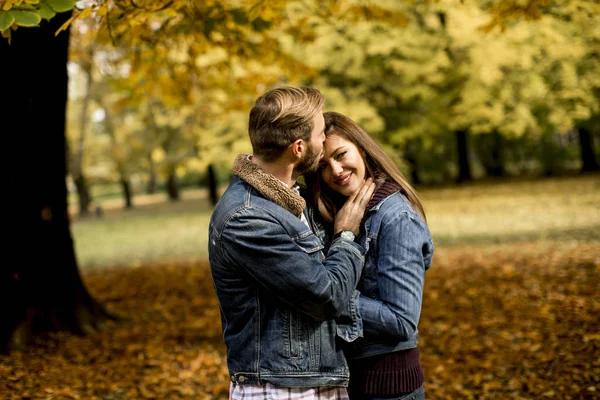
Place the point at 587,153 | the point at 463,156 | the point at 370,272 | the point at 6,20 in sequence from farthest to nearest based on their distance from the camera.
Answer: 1. the point at 463,156
2. the point at 587,153
3. the point at 6,20
4. the point at 370,272

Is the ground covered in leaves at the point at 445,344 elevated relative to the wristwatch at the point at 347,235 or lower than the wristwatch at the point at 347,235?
lower

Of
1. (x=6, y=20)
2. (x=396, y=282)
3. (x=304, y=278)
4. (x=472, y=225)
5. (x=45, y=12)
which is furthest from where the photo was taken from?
(x=472, y=225)

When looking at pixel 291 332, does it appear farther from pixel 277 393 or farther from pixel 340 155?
pixel 340 155

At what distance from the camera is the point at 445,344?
5980 mm

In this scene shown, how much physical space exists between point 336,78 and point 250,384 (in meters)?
18.1

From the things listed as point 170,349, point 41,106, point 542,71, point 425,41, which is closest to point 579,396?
point 170,349

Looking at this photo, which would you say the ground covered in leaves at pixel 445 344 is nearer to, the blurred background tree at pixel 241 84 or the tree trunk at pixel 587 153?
the blurred background tree at pixel 241 84

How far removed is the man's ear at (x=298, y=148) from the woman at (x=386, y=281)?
0.32m

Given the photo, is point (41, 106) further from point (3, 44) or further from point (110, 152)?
point (110, 152)

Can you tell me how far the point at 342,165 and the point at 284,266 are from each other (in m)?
0.72

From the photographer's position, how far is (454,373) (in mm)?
5238

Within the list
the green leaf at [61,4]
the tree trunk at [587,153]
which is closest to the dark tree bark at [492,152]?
the tree trunk at [587,153]

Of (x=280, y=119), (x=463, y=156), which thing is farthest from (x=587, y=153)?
(x=280, y=119)

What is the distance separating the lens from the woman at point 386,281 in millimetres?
2311
